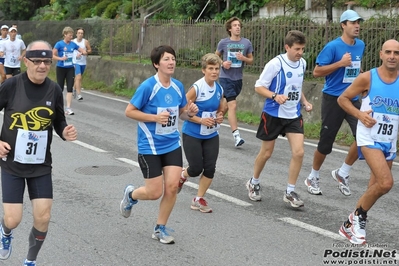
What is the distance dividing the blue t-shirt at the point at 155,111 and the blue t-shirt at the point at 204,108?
0.97 metres

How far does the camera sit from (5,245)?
5.93 meters

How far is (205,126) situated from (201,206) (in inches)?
35.7

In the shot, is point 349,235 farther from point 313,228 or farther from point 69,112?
point 69,112

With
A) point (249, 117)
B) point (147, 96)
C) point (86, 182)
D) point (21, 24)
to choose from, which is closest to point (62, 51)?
point (249, 117)

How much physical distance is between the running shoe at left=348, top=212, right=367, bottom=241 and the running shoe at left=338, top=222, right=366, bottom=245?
0.03m

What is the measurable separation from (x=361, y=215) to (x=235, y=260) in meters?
1.36

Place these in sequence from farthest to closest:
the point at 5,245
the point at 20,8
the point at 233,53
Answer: the point at 20,8 → the point at 233,53 → the point at 5,245

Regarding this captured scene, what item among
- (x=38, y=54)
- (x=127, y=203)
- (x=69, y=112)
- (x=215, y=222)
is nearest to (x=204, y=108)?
(x=215, y=222)

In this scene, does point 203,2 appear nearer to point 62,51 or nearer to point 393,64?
point 62,51

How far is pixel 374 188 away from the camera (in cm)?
659

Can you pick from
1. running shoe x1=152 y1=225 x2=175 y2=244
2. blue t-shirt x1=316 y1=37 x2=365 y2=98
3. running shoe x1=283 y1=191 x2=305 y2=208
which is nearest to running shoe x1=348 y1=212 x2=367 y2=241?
running shoe x1=283 y1=191 x2=305 y2=208

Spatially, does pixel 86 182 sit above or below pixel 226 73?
below

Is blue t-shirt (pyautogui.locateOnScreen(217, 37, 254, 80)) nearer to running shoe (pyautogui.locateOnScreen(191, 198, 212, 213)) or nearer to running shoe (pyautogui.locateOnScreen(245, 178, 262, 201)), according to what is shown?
running shoe (pyautogui.locateOnScreen(245, 178, 262, 201))

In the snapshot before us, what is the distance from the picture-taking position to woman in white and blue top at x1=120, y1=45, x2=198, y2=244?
6.68 meters
